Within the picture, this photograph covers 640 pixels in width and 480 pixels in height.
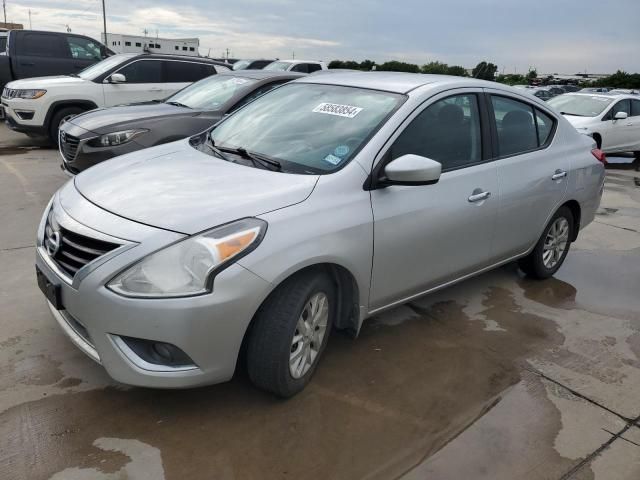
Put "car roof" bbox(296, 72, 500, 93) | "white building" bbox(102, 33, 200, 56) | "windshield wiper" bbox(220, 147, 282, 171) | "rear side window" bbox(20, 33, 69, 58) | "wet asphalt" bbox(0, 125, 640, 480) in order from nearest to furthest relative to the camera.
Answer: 1. "wet asphalt" bbox(0, 125, 640, 480)
2. "windshield wiper" bbox(220, 147, 282, 171)
3. "car roof" bbox(296, 72, 500, 93)
4. "rear side window" bbox(20, 33, 69, 58)
5. "white building" bbox(102, 33, 200, 56)

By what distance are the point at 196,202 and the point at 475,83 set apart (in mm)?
2286

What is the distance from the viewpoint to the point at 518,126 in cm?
424

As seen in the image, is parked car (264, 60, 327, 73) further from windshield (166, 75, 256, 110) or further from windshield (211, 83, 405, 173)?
windshield (211, 83, 405, 173)

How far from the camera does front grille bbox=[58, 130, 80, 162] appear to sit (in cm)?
612

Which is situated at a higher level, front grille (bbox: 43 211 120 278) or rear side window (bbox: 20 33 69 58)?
rear side window (bbox: 20 33 69 58)

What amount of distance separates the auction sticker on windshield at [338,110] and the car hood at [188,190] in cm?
66

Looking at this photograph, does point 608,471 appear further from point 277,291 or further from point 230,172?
point 230,172

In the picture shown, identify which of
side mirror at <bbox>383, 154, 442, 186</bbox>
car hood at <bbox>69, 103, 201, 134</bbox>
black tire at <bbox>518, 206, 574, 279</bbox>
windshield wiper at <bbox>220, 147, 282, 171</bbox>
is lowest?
black tire at <bbox>518, 206, 574, 279</bbox>

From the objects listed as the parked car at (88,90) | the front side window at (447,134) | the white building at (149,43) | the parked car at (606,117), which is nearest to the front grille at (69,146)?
the parked car at (88,90)

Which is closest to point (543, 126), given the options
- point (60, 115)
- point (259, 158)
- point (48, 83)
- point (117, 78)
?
point (259, 158)

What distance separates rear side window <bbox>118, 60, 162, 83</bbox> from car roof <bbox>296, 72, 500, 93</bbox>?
19.9 ft

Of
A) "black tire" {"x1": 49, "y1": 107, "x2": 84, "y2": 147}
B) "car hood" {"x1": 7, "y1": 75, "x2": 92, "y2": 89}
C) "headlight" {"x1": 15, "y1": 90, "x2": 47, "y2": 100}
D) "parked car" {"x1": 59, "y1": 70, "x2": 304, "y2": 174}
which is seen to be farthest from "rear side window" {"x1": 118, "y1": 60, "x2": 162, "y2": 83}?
"parked car" {"x1": 59, "y1": 70, "x2": 304, "y2": 174}

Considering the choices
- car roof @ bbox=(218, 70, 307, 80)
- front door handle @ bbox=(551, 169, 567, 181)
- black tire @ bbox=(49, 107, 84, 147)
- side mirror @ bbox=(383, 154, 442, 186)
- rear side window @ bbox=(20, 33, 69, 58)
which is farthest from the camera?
rear side window @ bbox=(20, 33, 69, 58)

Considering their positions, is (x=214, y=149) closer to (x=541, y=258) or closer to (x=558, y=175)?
(x=558, y=175)
